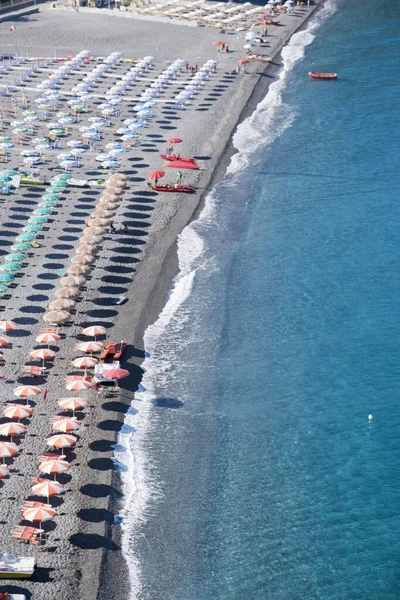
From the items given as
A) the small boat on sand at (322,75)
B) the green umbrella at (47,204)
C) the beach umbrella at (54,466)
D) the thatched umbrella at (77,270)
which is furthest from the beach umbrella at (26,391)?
the small boat on sand at (322,75)

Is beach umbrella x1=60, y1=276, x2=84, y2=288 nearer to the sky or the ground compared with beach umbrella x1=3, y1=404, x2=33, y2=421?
nearer to the sky

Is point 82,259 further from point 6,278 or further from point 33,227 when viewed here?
point 33,227

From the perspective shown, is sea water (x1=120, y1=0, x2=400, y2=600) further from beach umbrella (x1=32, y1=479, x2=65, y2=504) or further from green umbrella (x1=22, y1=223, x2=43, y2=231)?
green umbrella (x1=22, y1=223, x2=43, y2=231)

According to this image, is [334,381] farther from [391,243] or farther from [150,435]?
[391,243]

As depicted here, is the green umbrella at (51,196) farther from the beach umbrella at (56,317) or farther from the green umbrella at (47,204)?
the beach umbrella at (56,317)

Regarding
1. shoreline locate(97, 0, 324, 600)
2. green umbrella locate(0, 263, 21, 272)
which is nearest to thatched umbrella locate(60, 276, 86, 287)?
green umbrella locate(0, 263, 21, 272)

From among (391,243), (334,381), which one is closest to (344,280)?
(391,243)
